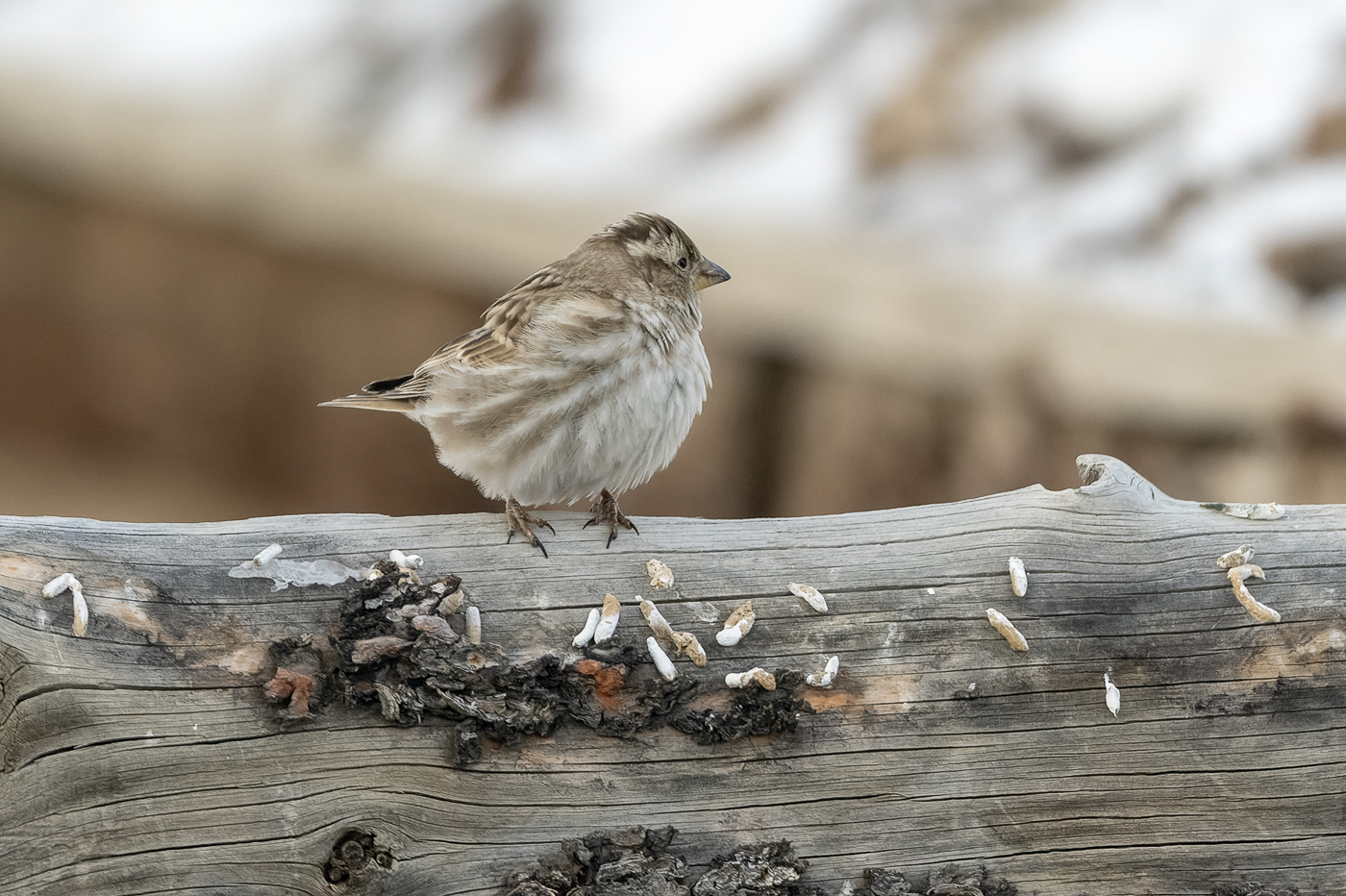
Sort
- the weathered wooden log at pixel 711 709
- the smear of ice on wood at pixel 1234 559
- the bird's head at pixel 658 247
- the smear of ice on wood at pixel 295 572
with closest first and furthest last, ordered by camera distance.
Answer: the weathered wooden log at pixel 711 709 < the smear of ice on wood at pixel 295 572 < the smear of ice on wood at pixel 1234 559 < the bird's head at pixel 658 247

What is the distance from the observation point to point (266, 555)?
7.86 ft

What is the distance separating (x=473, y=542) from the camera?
2.59 meters

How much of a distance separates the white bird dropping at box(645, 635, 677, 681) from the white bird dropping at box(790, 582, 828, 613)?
332 millimetres

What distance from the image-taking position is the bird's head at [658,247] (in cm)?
339

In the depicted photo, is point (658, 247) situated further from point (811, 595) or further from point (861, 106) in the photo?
point (861, 106)

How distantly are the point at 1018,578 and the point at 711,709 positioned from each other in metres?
0.78

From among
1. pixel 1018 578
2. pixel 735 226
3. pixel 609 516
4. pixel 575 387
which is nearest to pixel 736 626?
pixel 609 516

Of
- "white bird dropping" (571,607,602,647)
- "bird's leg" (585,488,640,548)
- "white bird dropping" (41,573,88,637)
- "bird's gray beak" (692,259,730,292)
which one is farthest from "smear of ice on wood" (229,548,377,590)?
"bird's gray beak" (692,259,730,292)

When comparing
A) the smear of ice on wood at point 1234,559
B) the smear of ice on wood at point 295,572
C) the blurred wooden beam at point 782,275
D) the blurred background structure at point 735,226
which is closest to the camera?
the smear of ice on wood at point 295,572

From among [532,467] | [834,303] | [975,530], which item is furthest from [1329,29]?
[532,467]

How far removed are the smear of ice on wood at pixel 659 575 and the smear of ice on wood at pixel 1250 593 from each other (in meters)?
1.30

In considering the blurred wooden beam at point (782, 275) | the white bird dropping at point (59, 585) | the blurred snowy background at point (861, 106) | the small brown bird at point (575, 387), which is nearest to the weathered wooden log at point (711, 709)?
the white bird dropping at point (59, 585)

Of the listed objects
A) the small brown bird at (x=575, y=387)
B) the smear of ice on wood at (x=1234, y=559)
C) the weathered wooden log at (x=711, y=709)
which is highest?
the small brown bird at (x=575, y=387)

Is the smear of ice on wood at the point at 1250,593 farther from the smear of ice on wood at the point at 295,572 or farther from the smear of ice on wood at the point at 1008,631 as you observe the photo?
the smear of ice on wood at the point at 295,572
